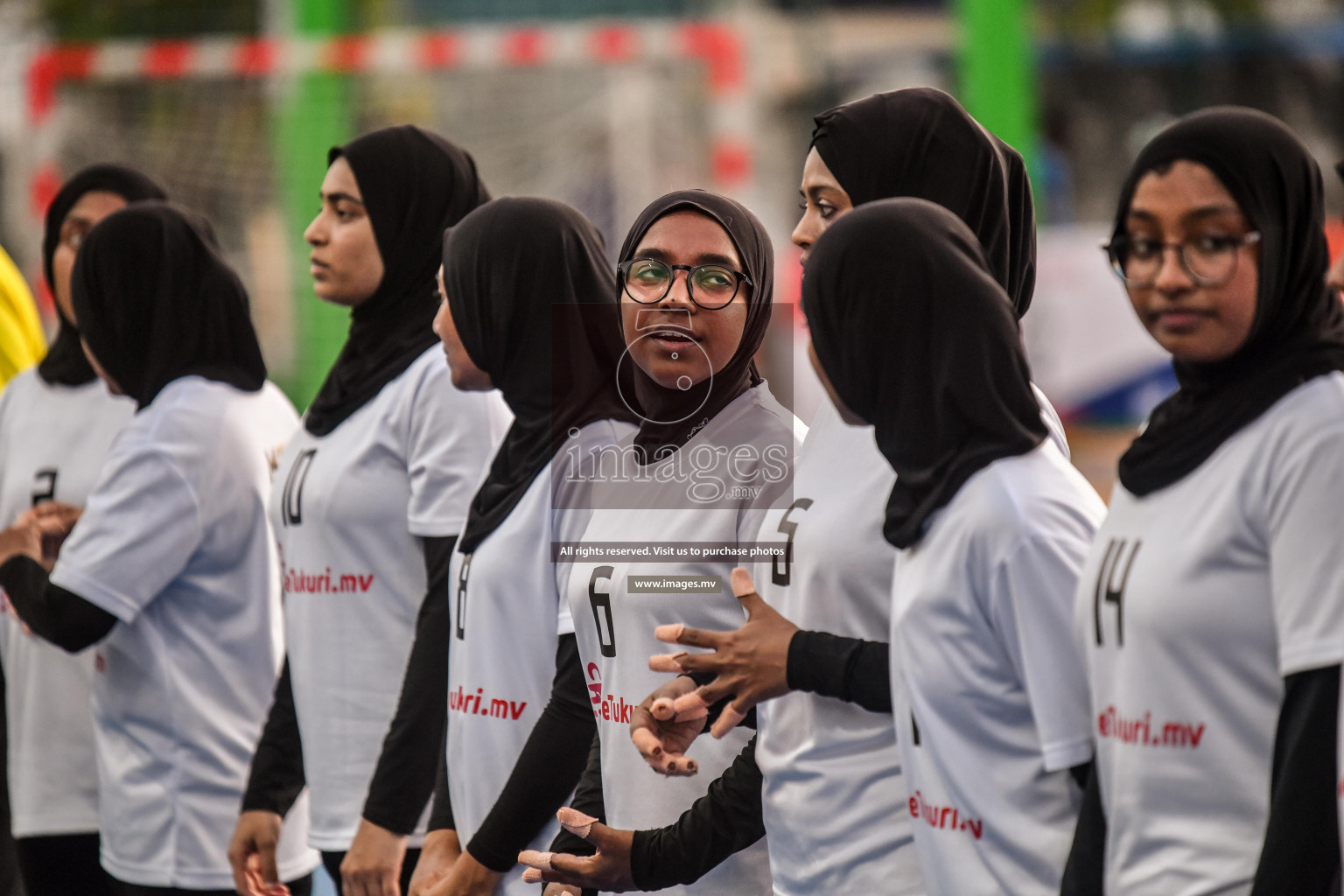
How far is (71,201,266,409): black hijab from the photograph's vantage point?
11.3ft

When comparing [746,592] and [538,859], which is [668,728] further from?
[538,859]

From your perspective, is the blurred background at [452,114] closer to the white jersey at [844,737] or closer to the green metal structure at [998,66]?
the green metal structure at [998,66]

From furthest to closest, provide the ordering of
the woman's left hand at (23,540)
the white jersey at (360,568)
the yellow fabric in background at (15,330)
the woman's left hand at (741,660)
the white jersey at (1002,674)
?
the yellow fabric in background at (15,330) < the woman's left hand at (23,540) < the white jersey at (360,568) < the woman's left hand at (741,660) < the white jersey at (1002,674)

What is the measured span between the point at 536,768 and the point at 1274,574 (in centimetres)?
123

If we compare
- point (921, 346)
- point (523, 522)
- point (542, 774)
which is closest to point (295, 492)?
point (523, 522)

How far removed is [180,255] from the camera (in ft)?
11.4

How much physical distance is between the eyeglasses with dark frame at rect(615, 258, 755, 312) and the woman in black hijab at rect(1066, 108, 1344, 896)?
2.07 ft

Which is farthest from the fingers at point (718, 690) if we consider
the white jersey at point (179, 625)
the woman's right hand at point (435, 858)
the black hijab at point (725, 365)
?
the white jersey at point (179, 625)

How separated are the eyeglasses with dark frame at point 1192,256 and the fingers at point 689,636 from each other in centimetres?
68

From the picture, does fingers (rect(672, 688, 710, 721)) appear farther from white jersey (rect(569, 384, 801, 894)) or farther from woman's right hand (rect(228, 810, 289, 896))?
woman's right hand (rect(228, 810, 289, 896))

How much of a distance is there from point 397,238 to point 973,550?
173cm

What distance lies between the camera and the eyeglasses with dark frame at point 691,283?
2.35m

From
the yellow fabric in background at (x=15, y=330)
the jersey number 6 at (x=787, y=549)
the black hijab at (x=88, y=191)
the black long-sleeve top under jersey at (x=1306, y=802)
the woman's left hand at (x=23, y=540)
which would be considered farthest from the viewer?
the yellow fabric in background at (x=15, y=330)

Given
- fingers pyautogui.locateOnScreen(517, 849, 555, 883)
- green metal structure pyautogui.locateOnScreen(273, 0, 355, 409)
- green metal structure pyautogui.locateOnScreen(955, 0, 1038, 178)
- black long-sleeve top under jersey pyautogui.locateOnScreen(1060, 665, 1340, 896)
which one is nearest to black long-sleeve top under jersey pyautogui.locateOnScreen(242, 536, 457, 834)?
fingers pyautogui.locateOnScreen(517, 849, 555, 883)
